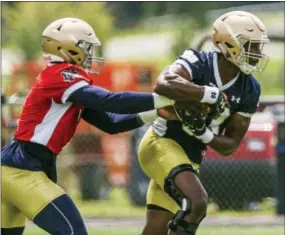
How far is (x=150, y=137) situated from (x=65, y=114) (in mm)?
916

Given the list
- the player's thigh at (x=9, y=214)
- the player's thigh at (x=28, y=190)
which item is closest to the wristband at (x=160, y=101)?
the player's thigh at (x=28, y=190)

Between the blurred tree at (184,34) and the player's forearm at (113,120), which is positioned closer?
the player's forearm at (113,120)

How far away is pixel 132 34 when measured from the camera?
32469 mm

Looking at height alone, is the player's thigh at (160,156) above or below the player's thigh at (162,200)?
above

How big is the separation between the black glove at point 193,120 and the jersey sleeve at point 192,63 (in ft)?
0.93

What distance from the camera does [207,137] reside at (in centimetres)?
719

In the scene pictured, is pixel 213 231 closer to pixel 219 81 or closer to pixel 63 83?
pixel 219 81

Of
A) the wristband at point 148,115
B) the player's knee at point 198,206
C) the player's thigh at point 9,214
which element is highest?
the wristband at point 148,115

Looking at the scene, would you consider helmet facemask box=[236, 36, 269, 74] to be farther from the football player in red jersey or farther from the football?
the football player in red jersey

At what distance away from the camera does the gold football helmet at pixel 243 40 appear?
7.23 meters

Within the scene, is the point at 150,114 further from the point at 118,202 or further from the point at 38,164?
the point at 118,202

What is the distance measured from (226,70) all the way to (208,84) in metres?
0.19

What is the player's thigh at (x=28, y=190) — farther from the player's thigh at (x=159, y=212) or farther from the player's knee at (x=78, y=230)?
the player's thigh at (x=159, y=212)

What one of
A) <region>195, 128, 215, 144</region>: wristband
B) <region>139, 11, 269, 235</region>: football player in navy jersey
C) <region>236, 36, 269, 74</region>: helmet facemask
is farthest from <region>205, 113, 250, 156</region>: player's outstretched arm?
<region>236, 36, 269, 74</region>: helmet facemask
